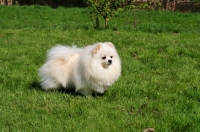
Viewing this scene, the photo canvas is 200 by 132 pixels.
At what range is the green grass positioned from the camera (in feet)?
14.9

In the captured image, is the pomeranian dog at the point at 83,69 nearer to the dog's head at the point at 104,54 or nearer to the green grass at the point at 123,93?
the dog's head at the point at 104,54

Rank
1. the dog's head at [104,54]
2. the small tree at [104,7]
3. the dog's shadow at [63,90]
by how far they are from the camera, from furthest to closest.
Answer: the small tree at [104,7] < the dog's shadow at [63,90] < the dog's head at [104,54]

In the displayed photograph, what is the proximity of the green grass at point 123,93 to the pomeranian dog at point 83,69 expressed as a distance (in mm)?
208

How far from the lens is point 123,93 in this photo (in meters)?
5.80

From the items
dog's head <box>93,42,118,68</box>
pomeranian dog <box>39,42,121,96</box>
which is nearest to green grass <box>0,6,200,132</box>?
pomeranian dog <box>39,42,121,96</box>

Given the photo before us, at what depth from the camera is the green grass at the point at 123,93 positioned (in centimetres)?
454

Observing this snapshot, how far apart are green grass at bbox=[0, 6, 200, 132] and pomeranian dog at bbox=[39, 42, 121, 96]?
208 mm

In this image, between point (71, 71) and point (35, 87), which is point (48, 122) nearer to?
point (71, 71)

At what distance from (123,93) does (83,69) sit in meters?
0.96

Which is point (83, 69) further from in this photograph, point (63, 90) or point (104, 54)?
point (63, 90)

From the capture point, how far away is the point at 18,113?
4.93 meters

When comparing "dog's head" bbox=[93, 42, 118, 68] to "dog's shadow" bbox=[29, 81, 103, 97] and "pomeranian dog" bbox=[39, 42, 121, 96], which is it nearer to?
"pomeranian dog" bbox=[39, 42, 121, 96]

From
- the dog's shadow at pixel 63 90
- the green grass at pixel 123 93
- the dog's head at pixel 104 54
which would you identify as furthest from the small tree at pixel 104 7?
the dog's head at pixel 104 54

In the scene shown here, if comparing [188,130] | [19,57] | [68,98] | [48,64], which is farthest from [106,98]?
[19,57]
